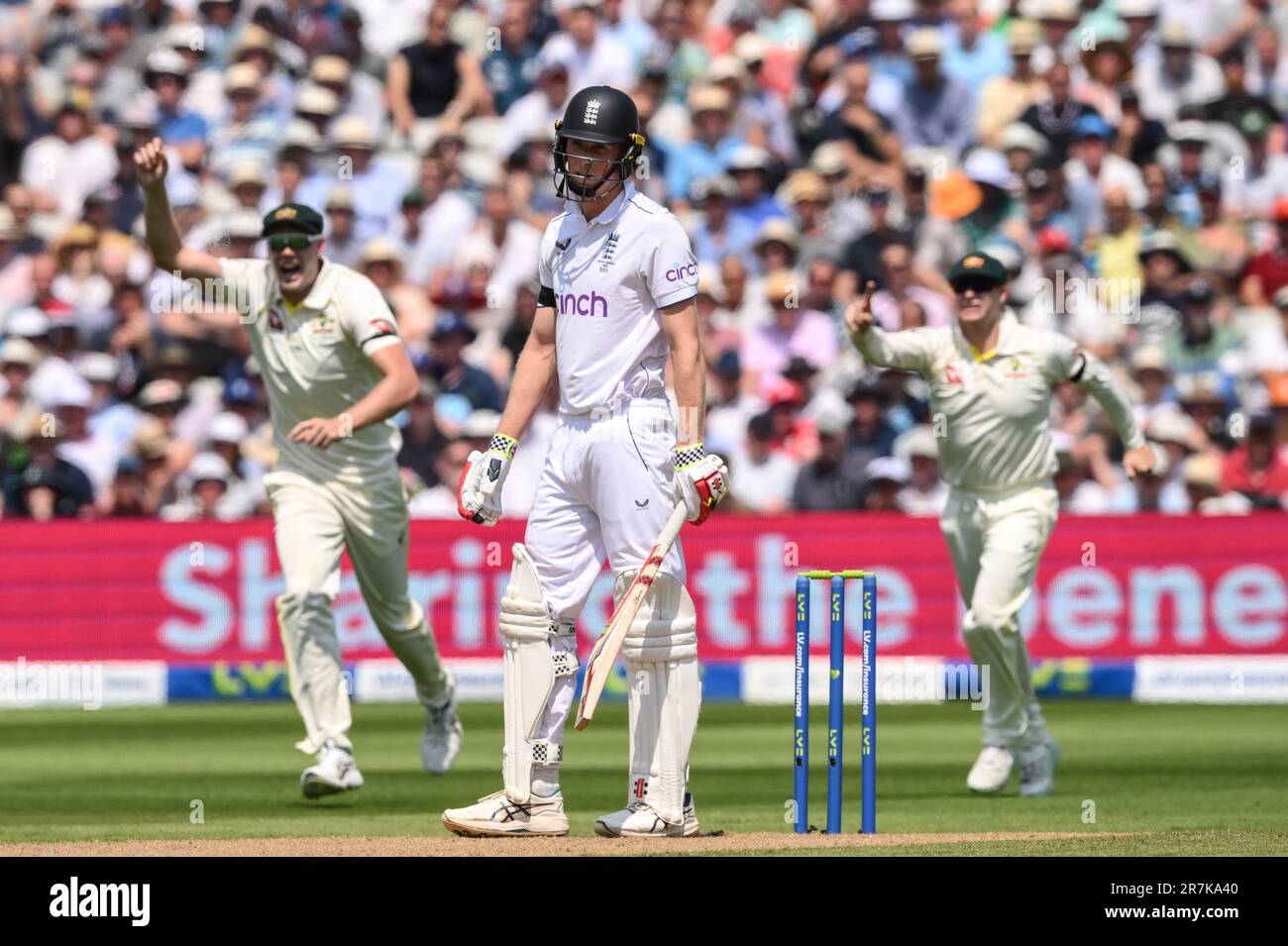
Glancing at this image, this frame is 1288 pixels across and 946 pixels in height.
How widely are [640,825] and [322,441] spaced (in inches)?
103

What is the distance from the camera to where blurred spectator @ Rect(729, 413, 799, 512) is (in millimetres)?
15922

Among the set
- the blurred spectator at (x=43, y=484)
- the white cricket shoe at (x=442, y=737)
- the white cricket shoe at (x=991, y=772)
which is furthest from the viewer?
the blurred spectator at (x=43, y=484)

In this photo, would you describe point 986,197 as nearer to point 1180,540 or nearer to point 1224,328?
point 1224,328

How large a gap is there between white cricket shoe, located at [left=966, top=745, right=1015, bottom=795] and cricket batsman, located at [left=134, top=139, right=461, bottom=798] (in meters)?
2.50

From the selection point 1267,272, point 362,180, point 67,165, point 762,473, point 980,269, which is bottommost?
point 762,473

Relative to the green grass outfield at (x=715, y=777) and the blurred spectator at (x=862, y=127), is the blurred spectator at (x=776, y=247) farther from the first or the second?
the green grass outfield at (x=715, y=777)

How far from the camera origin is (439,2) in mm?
→ 18703

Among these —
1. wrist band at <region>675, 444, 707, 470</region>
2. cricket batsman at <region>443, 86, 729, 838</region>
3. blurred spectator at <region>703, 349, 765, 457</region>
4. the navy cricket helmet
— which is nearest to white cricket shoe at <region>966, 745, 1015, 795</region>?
cricket batsman at <region>443, 86, 729, 838</region>

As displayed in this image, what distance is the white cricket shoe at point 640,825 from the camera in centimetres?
790

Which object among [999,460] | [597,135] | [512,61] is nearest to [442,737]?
[999,460]

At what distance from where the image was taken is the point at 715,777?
11258mm

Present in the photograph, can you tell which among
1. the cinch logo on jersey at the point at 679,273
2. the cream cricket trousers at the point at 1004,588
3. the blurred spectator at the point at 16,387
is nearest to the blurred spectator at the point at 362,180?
the blurred spectator at the point at 16,387

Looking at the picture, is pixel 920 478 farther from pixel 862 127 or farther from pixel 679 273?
pixel 679 273

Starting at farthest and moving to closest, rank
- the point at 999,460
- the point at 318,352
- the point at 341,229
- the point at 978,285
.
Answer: the point at 341,229 < the point at 999,460 < the point at 978,285 < the point at 318,352
